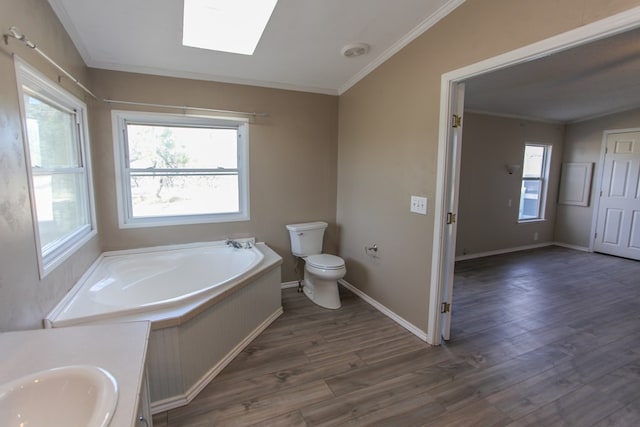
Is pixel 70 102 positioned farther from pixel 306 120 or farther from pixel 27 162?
pixel 306 120

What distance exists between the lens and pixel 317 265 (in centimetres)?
294

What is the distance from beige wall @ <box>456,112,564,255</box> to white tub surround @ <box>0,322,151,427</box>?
4410 millimetres

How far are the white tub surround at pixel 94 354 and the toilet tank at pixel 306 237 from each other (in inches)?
83.7

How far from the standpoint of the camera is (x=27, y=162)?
1.47m

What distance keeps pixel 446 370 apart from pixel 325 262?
4.46ft

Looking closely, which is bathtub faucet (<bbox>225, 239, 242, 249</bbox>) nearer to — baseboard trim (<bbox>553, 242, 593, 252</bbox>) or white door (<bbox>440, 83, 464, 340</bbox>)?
white door (<bbox>440, 83, 464, 340</bbox>)

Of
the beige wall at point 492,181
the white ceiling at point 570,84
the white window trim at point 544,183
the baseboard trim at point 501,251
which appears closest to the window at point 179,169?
the white ceiling at point 570,84

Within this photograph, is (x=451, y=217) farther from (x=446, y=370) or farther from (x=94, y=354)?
(x=94, y=354)

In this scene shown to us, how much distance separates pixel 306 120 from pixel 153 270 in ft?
7.14

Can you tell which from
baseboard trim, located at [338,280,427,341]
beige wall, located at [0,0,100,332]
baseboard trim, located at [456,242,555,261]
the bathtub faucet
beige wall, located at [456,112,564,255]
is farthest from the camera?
baseboard trim, located at [456,242,555,261]

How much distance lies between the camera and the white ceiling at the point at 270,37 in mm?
1935

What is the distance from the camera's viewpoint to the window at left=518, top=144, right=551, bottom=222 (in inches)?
206

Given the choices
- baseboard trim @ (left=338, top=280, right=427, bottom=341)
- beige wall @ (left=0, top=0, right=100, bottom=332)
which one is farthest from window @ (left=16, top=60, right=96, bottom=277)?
baseboard trim @ (left=338, top=280, right=427, bottom=341)

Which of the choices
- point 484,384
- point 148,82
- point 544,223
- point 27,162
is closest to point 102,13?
point 148,82
